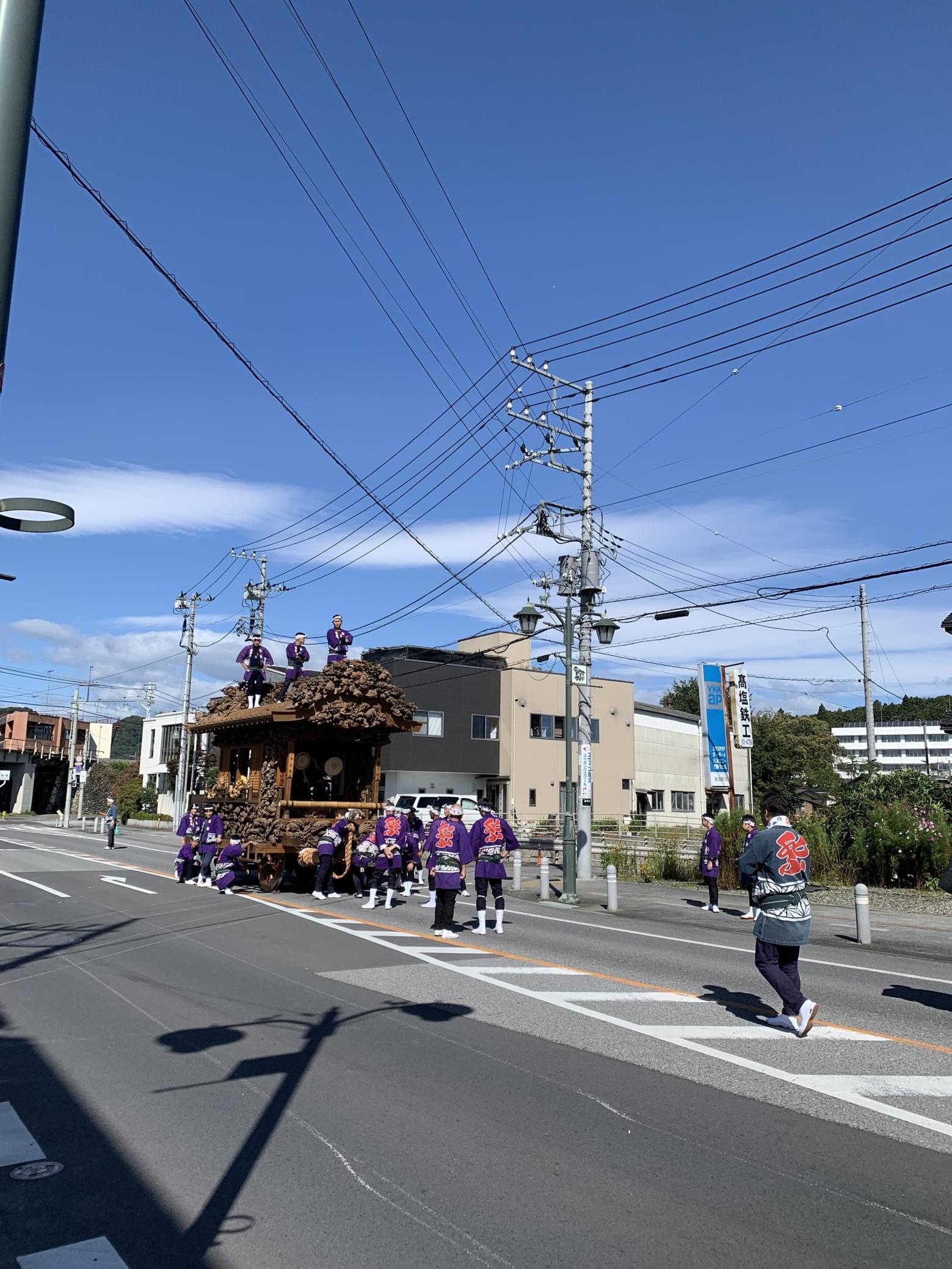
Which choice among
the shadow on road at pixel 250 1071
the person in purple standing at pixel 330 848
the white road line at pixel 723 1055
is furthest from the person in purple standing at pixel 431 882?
the shadow on road at pixel 250 1071

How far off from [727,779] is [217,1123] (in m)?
27.4

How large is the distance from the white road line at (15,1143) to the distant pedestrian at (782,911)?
5163mm

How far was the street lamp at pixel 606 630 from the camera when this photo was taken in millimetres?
21844

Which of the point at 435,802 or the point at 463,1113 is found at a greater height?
the point at 435,802

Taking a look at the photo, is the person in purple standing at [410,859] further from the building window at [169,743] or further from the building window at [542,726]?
the building window at [169,743]

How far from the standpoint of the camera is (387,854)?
53.0 feet

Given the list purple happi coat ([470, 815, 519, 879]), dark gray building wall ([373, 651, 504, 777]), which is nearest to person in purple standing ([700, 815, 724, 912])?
purple happi coat ([470, 815, 519, 879])

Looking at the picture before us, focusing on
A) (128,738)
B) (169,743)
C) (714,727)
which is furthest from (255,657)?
(128,738)

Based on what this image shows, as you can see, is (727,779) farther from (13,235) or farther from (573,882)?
(13,235)

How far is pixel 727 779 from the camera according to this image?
3069cm

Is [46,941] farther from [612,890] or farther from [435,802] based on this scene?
[435,802]

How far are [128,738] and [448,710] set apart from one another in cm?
7198

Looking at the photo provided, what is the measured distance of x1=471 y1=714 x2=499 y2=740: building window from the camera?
47.4 m

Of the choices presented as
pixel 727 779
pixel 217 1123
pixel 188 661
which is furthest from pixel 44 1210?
pixel 188 661
